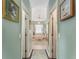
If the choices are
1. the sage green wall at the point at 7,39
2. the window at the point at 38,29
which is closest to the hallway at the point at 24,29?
the sage green wall at the point at 7,39

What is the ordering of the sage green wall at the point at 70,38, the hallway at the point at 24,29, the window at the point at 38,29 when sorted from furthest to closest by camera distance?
the window at the point at 38,29 → the hallway at the point at 24,29 → the sage green wall at the point at 70,38

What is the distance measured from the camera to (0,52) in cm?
197

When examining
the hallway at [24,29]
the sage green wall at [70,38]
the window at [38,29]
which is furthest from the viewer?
the window at [38,29]

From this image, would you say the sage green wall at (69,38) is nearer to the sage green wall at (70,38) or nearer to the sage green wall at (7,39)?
the sage green wall at (70,38)

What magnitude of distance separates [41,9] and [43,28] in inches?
182

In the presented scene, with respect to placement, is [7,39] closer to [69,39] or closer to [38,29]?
[69,39]

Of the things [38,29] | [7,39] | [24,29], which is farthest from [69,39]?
[38,29]

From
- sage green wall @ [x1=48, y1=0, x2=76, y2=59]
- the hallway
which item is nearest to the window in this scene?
the hallway

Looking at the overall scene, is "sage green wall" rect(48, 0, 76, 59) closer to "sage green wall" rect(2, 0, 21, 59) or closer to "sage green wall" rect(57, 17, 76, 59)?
"sage green wall" rect(57, 17, 76, 59)

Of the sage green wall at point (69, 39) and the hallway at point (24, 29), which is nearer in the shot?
the sage green wall at point (69, 39)

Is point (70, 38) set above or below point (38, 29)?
below

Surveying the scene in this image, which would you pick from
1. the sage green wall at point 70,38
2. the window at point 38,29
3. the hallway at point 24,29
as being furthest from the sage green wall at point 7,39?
the window at point 38,29

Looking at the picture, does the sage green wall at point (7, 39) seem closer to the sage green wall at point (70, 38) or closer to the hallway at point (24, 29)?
the hallway at point (24, 29)

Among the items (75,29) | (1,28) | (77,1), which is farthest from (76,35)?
(1,28)
